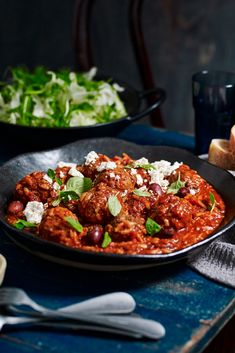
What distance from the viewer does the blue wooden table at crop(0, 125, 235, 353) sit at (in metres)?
1.63

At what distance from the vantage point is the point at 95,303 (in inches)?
65.4

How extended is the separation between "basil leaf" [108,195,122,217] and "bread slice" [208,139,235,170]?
0.73m

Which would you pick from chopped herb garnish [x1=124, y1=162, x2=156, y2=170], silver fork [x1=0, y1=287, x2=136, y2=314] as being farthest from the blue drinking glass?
silver fork [x1=0, y1=287, x2=136, y2=314]

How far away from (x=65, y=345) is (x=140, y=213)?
0.56m

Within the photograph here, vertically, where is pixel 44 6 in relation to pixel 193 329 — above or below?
above

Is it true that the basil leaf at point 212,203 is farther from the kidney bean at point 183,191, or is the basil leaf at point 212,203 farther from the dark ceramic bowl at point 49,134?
the dark ceramic bowl at point 49,134

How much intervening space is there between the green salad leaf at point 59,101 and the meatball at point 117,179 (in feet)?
3.04

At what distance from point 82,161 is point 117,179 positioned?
1.76 feet

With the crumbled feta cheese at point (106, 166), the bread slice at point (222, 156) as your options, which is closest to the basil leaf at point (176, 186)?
the crumbled feta cheese at point (106, 166)

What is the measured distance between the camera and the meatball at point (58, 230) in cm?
185

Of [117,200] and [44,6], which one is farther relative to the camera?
[44,6]

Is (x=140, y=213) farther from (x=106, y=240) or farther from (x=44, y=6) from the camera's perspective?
(x=44, y=6)

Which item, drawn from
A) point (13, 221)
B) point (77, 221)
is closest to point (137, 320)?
point (77, 221)

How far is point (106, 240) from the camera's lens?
73.0 inches
